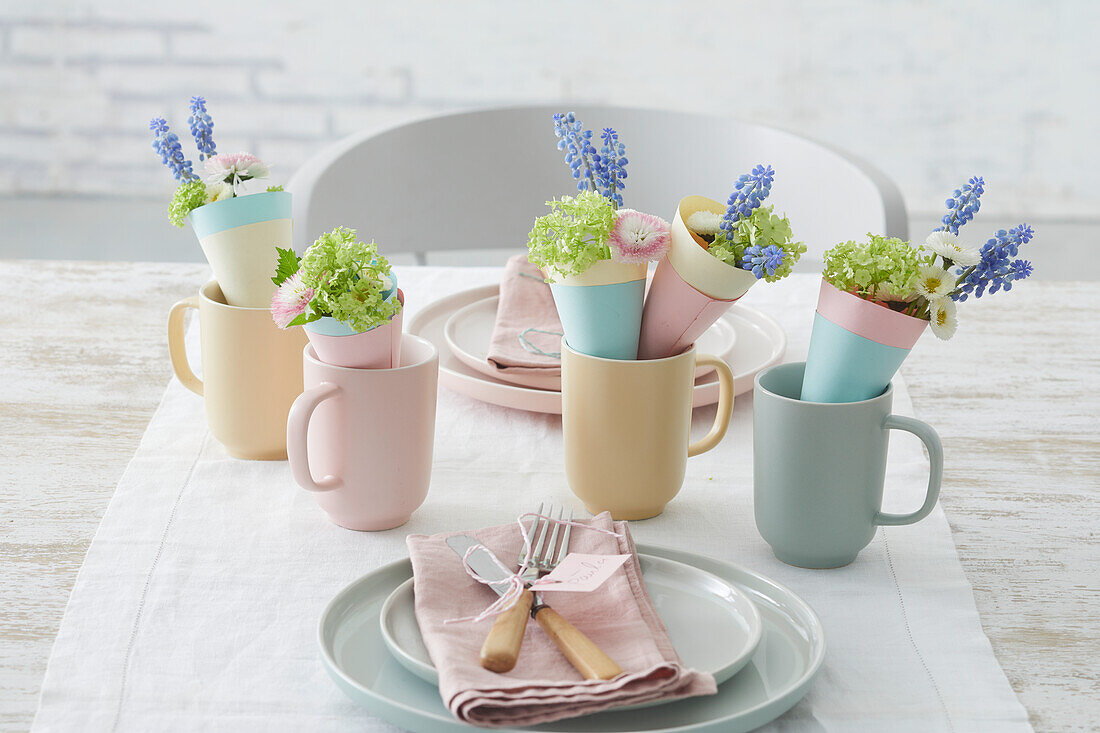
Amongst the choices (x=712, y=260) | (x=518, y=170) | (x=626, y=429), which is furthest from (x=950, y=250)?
(x=518, y=170)

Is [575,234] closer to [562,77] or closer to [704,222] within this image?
[704,222]

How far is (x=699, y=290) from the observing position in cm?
67

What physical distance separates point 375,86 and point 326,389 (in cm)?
322

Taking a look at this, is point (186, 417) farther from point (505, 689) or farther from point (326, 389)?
point (505, 689)

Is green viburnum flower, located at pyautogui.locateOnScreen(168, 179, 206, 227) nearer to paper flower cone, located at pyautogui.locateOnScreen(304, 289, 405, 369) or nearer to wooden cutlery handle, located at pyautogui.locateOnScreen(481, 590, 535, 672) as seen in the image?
paper flower cone, located at pyautogui.locateOnScreen(304, 289, 405, 369)

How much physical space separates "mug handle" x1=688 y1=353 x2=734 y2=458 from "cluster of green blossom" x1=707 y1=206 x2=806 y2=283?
13 cm

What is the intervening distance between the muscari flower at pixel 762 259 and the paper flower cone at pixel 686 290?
2cm

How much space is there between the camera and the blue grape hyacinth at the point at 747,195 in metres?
0.62

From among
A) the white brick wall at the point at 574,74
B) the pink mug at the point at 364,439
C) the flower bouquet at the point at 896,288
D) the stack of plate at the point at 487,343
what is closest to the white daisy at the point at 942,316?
the flower bouquet at the point at 896,288

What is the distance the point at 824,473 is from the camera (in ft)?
2.20

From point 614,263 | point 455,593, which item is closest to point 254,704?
point 455,593

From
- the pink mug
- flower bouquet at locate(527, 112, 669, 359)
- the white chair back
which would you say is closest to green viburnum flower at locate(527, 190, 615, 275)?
flower bouquet at locate(527, 112, 669, 359)

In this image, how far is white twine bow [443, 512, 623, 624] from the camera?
0.58 metres

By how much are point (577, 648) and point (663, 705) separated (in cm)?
5
